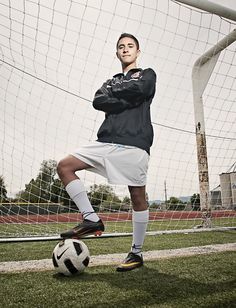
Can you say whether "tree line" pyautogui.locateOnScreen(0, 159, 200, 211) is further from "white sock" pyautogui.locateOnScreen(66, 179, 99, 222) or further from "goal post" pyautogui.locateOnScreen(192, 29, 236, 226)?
"white sock" pyautogui.locateOnScreen(66, 179, 99, 222)

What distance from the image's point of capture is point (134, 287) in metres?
2.38

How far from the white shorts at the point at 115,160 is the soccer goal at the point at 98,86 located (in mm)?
2507

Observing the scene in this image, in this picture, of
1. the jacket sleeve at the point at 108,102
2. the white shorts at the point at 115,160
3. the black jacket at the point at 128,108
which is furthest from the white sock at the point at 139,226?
the jacket sleeve at the point at 108,102

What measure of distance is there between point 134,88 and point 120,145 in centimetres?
48

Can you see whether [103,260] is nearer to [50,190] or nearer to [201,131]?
[50,190]

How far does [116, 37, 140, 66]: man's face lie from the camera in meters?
2.98

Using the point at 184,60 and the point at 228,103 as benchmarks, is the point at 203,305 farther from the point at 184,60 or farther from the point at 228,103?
the point at 228,103

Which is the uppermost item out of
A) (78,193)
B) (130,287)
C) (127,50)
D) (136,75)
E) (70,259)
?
(127,50)

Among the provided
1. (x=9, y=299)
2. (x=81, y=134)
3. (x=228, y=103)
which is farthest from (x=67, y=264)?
(x=228, y=103)

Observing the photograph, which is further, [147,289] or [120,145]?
[120,145]

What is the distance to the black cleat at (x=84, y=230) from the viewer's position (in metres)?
2.38

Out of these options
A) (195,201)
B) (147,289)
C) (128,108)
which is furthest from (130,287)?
(195,201)

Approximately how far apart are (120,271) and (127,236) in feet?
11.7

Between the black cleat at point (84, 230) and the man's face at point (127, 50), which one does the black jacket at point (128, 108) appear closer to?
the man's face at point (127, 50)
